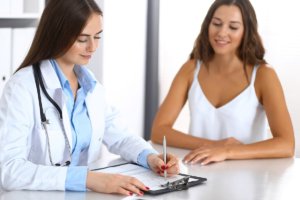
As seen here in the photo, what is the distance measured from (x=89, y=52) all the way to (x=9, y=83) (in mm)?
300

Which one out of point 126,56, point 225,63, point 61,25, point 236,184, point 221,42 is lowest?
point 236,184

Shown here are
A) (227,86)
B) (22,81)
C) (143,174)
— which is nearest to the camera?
(22,81)

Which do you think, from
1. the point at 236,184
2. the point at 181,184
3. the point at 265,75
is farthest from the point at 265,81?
the point at 181,184

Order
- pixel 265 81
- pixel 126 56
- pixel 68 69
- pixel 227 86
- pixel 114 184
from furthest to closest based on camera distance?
pixel 126 56 → pixel 227 86 → pixel 265 81 → pixel 68 69 → pixel 114 184

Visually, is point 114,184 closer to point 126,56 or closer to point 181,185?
point 181,185

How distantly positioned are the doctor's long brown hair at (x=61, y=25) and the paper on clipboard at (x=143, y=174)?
46 cm

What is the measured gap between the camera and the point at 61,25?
2094 mm

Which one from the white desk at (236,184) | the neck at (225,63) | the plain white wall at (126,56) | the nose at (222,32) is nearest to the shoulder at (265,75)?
the neck at (225,63)

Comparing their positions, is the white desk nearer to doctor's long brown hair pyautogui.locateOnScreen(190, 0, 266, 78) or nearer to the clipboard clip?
the clipboard clip

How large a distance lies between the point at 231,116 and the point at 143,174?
0.86m

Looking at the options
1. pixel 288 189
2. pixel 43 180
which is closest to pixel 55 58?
pixel 43 180

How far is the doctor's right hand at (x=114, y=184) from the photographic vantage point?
Result: 6.32 ft

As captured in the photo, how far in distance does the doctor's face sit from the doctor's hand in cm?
44

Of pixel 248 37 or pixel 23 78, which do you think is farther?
pixel 248 37
